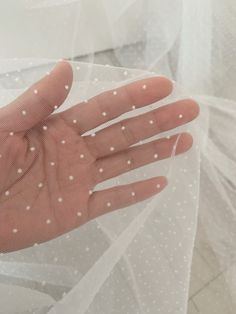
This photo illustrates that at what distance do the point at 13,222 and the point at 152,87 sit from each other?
231mm

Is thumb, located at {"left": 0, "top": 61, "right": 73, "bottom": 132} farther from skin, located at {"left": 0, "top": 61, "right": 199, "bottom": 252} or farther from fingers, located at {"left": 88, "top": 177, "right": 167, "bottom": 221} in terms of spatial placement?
fingers, located at {"left": 88, "top": 177, "right": 167, "bottom": 221}

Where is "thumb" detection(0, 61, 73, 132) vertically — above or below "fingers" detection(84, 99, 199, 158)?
above

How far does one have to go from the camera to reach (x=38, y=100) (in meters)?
0.51

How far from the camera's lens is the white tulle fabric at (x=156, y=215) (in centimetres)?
57

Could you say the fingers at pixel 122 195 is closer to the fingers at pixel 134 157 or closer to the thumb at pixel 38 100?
the fingers at pixel 134 157

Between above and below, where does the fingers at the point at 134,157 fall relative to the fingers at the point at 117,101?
below

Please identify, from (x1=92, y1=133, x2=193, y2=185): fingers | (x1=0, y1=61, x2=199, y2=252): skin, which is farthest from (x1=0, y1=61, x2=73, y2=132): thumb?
(x1=92, y1=133, x2=193, y2=185): fingers

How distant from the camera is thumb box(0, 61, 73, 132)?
1.65 feet

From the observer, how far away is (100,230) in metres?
0.63

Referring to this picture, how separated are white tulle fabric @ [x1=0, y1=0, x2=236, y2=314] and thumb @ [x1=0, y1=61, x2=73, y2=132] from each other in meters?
0.06

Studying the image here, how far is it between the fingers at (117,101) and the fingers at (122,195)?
0.30 feet

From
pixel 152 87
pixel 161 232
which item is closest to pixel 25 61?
pixel 152 87

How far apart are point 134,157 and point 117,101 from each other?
8 cm

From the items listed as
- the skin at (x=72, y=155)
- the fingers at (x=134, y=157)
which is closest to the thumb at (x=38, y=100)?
the skin at (x=72, y=155)
